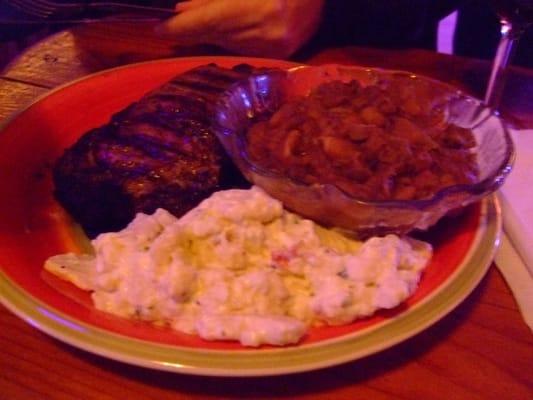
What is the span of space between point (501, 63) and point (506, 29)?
0.10 meters

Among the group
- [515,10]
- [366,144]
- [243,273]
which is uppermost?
[515,10]

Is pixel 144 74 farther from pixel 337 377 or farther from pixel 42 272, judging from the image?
pixel 337 377

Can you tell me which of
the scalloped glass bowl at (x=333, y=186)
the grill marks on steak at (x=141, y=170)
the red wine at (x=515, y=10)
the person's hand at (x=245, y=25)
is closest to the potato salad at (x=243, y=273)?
the scalloped glass bowl at (x=333, y=186)

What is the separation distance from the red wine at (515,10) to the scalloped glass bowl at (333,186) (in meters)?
0.28

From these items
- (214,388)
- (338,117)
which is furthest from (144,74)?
(214,388)

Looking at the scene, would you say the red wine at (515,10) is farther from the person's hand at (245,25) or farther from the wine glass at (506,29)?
the person's hand at (245,25)

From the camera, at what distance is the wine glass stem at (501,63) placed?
1726mm

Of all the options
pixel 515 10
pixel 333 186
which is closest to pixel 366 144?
pixel 333 186

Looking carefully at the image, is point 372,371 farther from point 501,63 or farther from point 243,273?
point 501,63

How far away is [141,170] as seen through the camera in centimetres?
137

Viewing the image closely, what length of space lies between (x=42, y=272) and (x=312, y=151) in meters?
0.60

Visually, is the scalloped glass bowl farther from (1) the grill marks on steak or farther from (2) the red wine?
(2) the red wine

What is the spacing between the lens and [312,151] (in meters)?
1.28

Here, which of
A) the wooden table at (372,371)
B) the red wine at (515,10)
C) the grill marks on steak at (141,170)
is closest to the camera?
the wooden table at (372,371)
